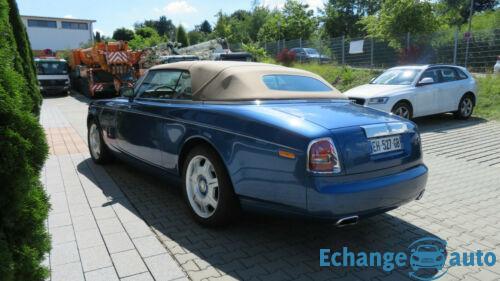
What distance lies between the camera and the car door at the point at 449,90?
10797mm

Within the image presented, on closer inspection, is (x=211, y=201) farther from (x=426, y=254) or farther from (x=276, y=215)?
(x=426, y=254)

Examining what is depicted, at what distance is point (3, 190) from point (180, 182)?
2.38 m

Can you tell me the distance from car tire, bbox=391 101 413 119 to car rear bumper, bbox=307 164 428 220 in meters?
6.73

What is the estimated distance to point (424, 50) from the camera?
18.0 m

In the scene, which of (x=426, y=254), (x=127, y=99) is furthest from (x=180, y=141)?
(x=426, y=254)

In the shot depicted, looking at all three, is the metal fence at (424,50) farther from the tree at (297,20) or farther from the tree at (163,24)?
the tree at (163,24)

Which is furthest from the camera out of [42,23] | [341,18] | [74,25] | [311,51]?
[74,25]

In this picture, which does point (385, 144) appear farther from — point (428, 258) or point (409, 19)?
point (409, 19)

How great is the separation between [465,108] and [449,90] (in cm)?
92

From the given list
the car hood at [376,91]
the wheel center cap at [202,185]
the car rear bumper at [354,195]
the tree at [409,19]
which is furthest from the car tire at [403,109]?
the tree at [409,19]

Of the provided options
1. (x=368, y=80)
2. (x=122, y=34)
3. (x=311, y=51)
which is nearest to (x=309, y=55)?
(x=311, y=51)

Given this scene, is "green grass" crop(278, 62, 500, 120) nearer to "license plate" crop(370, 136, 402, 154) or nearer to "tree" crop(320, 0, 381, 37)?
"license plate" crop(370, 136, 402, 154)

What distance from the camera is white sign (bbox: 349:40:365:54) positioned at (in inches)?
783

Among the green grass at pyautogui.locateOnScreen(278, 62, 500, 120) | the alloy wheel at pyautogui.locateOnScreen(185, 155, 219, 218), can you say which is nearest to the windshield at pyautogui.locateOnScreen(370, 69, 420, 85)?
the green grass at pyautogui.locateOnScreen(278, 62, 500, 120)
